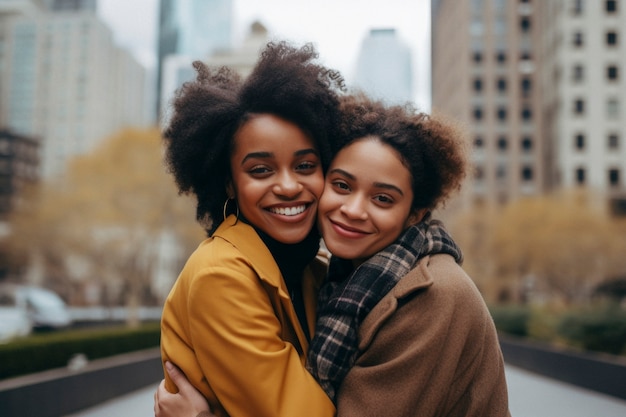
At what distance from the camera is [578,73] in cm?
5594

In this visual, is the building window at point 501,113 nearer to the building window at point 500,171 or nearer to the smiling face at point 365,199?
the building window at point 500,171

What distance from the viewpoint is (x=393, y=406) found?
97.8 inches

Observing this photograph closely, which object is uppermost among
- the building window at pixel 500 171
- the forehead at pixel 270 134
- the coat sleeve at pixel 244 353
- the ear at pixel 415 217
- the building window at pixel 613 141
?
the building window at pixel 613 141

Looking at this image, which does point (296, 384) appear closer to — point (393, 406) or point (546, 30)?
point (393, 406)

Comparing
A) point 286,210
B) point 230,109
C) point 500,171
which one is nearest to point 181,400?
point 286,210

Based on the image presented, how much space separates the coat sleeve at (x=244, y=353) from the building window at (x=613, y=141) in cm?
5732

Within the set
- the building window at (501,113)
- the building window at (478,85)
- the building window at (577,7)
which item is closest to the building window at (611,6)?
the building window at (577,7)

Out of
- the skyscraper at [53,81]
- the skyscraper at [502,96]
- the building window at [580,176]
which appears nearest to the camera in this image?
the building window at [580,176]

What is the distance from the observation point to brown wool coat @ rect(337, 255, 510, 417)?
250cm

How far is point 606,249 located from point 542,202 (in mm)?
4409

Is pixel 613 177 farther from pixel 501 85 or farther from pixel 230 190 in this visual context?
pixel 230 190

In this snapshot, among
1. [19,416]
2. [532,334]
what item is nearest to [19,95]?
[532,334]

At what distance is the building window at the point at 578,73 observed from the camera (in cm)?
5559

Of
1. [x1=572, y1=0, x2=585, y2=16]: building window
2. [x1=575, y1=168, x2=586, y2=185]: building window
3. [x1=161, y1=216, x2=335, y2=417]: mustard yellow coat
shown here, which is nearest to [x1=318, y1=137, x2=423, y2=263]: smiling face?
[x1=161, y1=216, x2=335, y2=417]: mustard yellow coat
